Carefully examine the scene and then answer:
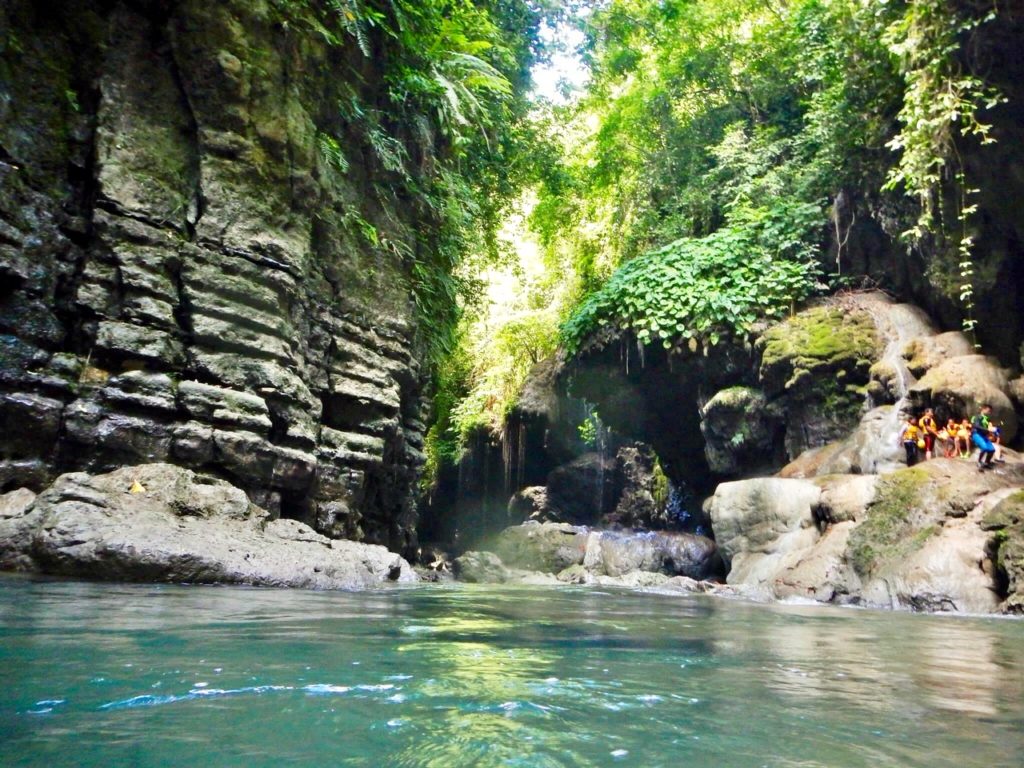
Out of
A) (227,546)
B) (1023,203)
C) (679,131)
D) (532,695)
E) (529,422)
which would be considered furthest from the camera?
(529,422)

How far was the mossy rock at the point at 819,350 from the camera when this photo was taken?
14102 mm

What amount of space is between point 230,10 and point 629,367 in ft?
36.9

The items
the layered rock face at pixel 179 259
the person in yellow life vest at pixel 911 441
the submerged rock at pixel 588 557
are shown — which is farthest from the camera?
the submerged rock at pixel 588 557

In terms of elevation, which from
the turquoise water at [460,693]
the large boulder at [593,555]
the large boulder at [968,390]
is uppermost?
the large boulder at [968,390]

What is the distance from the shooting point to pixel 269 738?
1592 mm

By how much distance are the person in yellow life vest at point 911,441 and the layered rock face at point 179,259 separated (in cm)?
840

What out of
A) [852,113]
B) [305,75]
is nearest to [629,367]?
[852,113]

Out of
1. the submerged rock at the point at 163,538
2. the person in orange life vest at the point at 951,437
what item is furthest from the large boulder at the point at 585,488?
the submerged rock at the point at 163,538

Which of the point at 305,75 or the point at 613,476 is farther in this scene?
the point at 613,476

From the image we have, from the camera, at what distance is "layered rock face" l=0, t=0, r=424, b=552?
6.98m

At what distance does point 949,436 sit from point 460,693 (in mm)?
11661

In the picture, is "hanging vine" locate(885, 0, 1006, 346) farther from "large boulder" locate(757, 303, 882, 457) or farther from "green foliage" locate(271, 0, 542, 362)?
Result: "green foliage" locate(271, 0, 542, 362)

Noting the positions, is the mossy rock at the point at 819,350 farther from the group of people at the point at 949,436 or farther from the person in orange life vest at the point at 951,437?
the person in orange life vest at the point at 951,437

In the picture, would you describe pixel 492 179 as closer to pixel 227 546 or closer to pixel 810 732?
pixel 227 546
